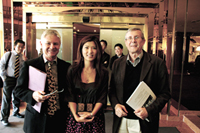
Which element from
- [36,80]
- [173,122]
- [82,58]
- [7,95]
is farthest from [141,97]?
[7,95]

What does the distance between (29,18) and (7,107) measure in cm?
263

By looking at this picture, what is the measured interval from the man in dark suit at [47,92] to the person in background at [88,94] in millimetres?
101

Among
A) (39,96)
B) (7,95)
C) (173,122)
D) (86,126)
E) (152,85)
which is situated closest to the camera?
(39,96)

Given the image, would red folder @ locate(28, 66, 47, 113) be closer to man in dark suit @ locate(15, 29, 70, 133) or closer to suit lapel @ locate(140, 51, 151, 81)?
man in dark suit @ locate(15, 29, 70, 133)

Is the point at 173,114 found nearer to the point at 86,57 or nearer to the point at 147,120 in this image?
the point at 147,120

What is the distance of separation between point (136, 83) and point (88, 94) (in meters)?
0.46

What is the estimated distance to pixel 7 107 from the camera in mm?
3500

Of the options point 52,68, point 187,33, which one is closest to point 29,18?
point 52,68

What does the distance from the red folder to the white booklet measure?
0.72 metres

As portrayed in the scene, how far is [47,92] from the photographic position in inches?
54.4

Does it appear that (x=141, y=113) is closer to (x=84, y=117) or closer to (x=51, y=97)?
(x=84, y=117)

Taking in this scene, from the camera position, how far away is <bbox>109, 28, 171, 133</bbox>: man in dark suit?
142 centimetres

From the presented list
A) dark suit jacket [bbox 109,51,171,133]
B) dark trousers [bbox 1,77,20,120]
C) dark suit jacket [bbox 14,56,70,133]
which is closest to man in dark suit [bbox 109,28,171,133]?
dark suit jacket [bbox 109,51,171,133]

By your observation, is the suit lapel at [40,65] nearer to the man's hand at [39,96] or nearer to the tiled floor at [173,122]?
the man's hand at [39,96]
